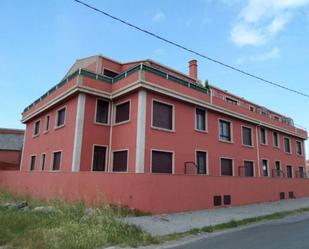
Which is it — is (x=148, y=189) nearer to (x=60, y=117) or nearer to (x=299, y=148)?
(x=60, y=117)

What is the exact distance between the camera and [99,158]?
59.8 ft

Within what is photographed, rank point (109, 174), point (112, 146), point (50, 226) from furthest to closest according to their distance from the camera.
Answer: point (112, 146) → point (109, 174) → point (50, 226)

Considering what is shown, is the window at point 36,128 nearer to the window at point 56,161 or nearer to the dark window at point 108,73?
the window at point 56,161

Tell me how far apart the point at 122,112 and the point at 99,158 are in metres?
3.21

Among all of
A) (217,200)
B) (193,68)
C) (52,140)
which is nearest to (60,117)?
(52,140)

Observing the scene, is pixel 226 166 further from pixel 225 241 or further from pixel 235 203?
pixel 225 241

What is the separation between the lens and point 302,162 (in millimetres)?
32219

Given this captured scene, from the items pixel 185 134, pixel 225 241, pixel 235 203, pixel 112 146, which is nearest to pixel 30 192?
pixel 112 146

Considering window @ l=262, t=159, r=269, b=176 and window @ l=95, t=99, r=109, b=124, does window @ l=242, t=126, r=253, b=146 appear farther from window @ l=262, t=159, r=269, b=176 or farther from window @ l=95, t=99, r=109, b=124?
window @ l=95, t=99, r=109, b=124

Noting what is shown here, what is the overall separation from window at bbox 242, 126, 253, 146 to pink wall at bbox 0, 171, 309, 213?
526cm

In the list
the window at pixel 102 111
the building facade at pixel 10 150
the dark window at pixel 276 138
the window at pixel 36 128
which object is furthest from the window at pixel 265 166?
the building facade at pixel 10 150

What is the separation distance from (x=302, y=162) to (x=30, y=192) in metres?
27.8

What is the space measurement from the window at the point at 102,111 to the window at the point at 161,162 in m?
4.24

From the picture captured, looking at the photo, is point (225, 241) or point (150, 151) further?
point (150, 151)
